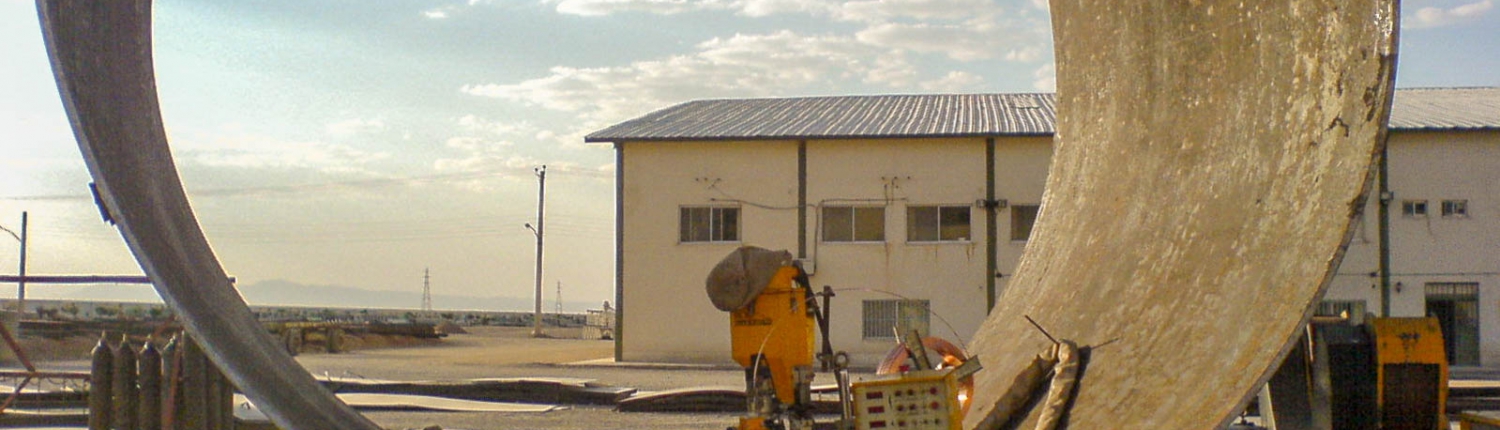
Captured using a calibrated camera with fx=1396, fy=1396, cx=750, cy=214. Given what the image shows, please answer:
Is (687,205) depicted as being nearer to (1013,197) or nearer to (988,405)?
(1013,197)

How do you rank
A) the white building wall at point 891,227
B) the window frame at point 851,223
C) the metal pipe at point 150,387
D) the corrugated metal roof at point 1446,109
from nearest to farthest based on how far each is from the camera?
the metal pipe at point 150,387
the corrugated metal roof at point 1446,109
the white building wall at point 891,227
the window frame at point 851,223

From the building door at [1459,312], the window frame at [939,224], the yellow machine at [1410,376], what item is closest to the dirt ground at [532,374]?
the window frame at [939,224]

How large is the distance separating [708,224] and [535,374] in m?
5.28

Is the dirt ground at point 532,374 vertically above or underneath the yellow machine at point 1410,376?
underneath

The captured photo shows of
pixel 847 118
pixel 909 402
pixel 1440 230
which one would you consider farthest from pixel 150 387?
pixel 1440 230

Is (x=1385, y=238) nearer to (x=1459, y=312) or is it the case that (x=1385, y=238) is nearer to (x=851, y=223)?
(x=1459, y=312)

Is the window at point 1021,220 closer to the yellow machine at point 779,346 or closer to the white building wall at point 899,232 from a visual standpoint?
the white building wall at point 899,232

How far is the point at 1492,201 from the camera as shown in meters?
20.7

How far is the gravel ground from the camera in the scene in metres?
9.98

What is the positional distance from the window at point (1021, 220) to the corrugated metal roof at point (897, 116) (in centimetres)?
120

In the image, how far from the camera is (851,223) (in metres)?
22.0

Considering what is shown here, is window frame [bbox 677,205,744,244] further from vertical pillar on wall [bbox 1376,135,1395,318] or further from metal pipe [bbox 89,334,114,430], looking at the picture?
metal pipe [bbox 89,334,114,430]

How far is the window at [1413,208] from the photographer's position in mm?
20734

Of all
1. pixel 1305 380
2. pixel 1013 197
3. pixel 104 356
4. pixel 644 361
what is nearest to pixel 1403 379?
pixel 1305 380
